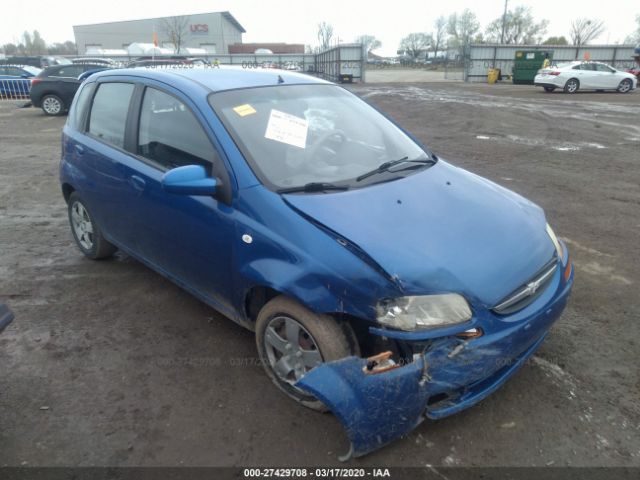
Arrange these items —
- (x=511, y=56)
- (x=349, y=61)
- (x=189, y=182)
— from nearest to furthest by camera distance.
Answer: (x=189, y=182) < (x=349, y=61) < (x=511, y=56)

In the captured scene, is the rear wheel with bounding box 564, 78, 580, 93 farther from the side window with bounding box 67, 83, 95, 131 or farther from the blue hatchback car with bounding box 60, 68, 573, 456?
the side window with bounding box 67, 83, 95, 131

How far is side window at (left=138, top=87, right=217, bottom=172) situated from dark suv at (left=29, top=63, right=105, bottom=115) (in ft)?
43.2

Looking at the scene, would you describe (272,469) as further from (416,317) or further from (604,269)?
(604,269)

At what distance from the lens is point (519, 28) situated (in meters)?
72.9

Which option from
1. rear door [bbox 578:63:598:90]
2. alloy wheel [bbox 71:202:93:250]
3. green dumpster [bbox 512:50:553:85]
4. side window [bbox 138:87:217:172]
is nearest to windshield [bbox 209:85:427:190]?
side window [bbox 138:87:217:172]

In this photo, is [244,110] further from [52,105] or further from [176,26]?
[176,26]

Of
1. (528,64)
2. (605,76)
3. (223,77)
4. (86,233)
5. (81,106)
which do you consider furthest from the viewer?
(528,64)

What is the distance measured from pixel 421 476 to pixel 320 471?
475 mm

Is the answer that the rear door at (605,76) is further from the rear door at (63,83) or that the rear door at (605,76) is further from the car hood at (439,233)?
the car hood at (439,233)

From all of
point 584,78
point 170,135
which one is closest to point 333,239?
point 170,135

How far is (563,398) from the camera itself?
2.71 meters

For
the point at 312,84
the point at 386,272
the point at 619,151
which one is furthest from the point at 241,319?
the point at 619,151

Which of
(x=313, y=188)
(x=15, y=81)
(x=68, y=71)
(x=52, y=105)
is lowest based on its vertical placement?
(x=52, y=105)

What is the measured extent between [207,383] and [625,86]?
86.9ft
